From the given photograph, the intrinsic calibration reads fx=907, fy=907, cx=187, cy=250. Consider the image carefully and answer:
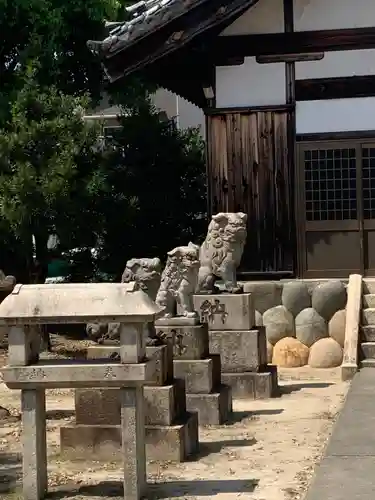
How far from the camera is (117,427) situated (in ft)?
24.4

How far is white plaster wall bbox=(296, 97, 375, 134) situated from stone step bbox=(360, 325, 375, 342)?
10.8ft

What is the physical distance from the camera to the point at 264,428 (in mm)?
8703

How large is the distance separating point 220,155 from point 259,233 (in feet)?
4.39

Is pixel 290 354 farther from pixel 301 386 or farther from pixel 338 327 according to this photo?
pixel 301 386

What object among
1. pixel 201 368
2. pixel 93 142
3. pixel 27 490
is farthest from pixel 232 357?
pixel 93 142

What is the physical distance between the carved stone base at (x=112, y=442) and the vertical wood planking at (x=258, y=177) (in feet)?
21.7

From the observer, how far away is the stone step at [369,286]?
13.0 m

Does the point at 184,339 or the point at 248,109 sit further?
the point at 248,109

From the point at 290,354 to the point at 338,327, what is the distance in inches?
32.8

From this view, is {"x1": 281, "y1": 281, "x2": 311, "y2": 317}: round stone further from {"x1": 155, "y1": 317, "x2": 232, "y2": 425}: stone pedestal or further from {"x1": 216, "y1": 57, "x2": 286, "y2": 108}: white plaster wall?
{"x1": 155, "y1": 317, "x2": 232, "y2": 425}: stone pedestal

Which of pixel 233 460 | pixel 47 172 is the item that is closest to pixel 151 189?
pixel 47 172

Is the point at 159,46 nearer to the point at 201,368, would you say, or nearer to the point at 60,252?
the point at 60,252

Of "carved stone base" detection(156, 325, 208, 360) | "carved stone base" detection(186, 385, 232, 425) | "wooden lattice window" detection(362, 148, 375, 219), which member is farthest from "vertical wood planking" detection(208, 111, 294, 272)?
"carved stone base" detection(186, 385, 232, 425)

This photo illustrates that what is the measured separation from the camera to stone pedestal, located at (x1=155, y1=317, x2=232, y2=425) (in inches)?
354
